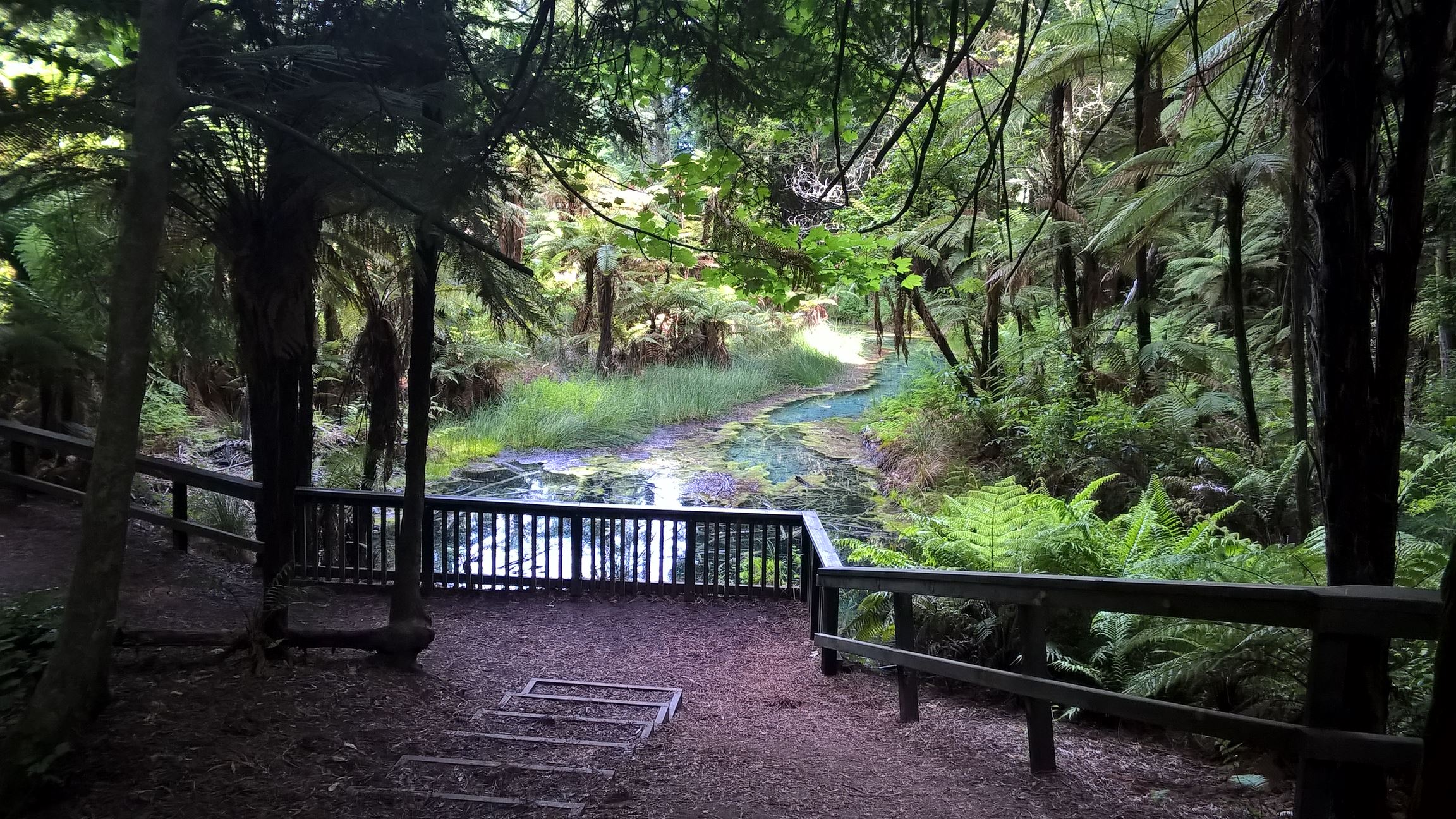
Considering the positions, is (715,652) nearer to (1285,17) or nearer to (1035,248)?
(1285,17)

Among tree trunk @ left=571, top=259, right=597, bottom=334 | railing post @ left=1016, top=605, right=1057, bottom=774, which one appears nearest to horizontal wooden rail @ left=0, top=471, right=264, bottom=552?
railing post @ left=1016, top=605, right=1057, bottom=774

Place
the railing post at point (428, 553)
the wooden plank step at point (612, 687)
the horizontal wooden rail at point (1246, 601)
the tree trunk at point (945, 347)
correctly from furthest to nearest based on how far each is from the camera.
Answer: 1. the tree trunk at point (945, 347)
2. the railing post at point (428, 553)
3. the wooden plank step at point (612, 687)
4. the horizontal wooden rail at point (1246, 601)

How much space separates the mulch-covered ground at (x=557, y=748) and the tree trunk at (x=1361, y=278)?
1017mm

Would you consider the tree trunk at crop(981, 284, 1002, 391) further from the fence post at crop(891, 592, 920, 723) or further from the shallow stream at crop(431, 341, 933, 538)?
the fence post at crop(891, 592, 920, 723)

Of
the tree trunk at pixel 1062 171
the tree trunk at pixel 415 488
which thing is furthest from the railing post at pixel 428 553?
the tree trunk at pixel 1062 171

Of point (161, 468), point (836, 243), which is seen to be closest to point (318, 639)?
point (161, 468)

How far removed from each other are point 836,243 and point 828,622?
2.59m

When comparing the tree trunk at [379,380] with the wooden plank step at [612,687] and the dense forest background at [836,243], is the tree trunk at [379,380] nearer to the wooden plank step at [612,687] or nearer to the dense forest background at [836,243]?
the dense forest background at [836,243]

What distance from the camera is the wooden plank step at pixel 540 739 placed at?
390 cm

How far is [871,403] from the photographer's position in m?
19.0

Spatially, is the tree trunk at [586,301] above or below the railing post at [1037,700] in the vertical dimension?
above

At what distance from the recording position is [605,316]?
18016 mm

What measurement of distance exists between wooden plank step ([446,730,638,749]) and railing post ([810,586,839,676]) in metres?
2.06

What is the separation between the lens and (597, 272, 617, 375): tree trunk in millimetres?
17688
